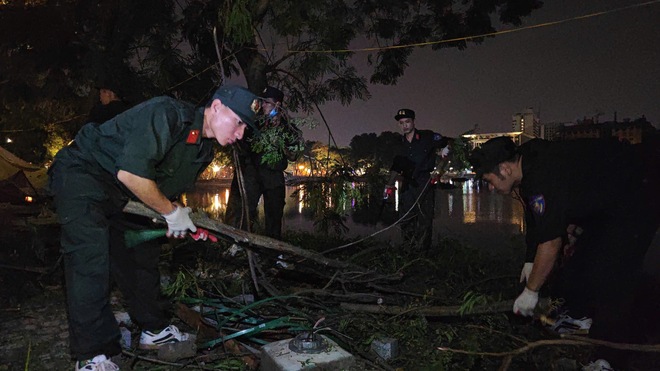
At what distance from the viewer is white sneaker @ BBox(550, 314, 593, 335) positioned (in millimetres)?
2986

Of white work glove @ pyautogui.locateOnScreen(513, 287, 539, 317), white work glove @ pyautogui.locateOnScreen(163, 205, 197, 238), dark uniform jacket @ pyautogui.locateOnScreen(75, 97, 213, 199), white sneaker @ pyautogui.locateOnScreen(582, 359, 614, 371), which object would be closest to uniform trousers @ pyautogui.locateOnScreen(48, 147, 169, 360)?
dark uniform jacket @ pyautogui.locateOnScreen(75, 97, 213, 199)

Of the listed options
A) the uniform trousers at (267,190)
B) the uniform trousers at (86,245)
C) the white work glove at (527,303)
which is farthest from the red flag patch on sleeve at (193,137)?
the uniform trousers at (267,190)

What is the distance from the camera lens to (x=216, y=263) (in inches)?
179

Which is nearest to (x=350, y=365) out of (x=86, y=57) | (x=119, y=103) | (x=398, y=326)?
(x=398, y=326)

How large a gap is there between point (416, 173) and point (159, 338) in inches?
142

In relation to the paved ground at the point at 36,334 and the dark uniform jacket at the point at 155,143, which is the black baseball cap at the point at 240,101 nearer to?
the dark uniform jacket at the point at 155,143

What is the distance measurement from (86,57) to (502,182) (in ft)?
22.1

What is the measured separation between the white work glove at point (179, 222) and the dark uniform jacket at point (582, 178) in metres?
1.99

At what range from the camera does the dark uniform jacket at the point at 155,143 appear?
2049 mm

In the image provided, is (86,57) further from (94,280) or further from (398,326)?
(398,326)

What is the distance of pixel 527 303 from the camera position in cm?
239

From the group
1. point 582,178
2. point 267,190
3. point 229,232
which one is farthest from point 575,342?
point 267,190

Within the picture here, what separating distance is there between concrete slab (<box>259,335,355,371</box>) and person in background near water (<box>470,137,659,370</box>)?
1.08m

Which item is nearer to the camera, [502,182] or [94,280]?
[94,280]
